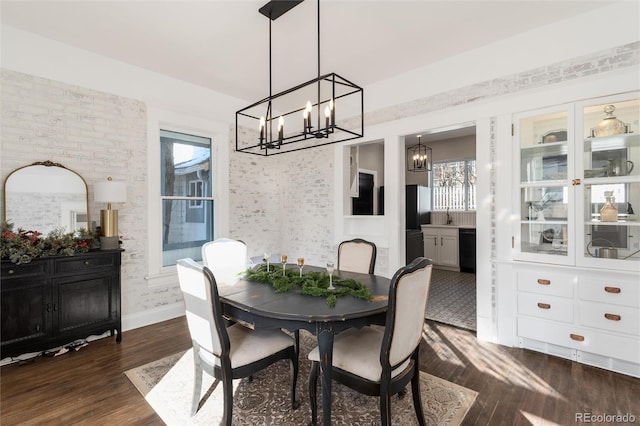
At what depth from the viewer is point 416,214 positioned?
23.2 ft

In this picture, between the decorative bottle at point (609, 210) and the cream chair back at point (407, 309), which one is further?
the decorative bottle at point (609, 210)

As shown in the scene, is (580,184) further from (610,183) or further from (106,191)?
(106,191)

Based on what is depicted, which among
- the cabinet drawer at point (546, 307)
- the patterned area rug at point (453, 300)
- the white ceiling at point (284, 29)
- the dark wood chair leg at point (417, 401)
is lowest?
the patterned area rug at point (453, 300)

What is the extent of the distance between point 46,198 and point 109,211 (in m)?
0.57

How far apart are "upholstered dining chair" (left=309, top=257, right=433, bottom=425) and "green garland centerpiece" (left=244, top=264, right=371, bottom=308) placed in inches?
12.5

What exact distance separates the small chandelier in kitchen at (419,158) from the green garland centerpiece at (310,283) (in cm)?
525

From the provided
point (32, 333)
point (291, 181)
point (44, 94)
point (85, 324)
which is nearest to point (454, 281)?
point (291, 181)

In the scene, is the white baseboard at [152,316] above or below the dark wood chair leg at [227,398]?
below

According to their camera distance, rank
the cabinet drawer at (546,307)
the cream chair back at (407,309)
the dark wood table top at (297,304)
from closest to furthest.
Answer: the cream chair back at (407,309), the dark wood table top at (297,304), the cabinet drawer at (546,307)

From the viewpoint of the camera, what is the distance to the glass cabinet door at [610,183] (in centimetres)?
266

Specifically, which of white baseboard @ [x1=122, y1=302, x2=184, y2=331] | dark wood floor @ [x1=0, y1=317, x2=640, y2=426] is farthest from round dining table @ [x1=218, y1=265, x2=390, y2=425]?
white baseboard @ [x1=122, y1=302, x2=184, y2=331]

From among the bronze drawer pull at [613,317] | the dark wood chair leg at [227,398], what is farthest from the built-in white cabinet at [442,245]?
the dark wood chair leg at [227,398]

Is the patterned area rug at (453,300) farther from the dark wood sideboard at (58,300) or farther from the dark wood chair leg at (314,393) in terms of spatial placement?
the dark wood sideboard at (58,300)

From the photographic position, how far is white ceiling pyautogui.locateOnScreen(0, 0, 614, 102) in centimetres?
271
